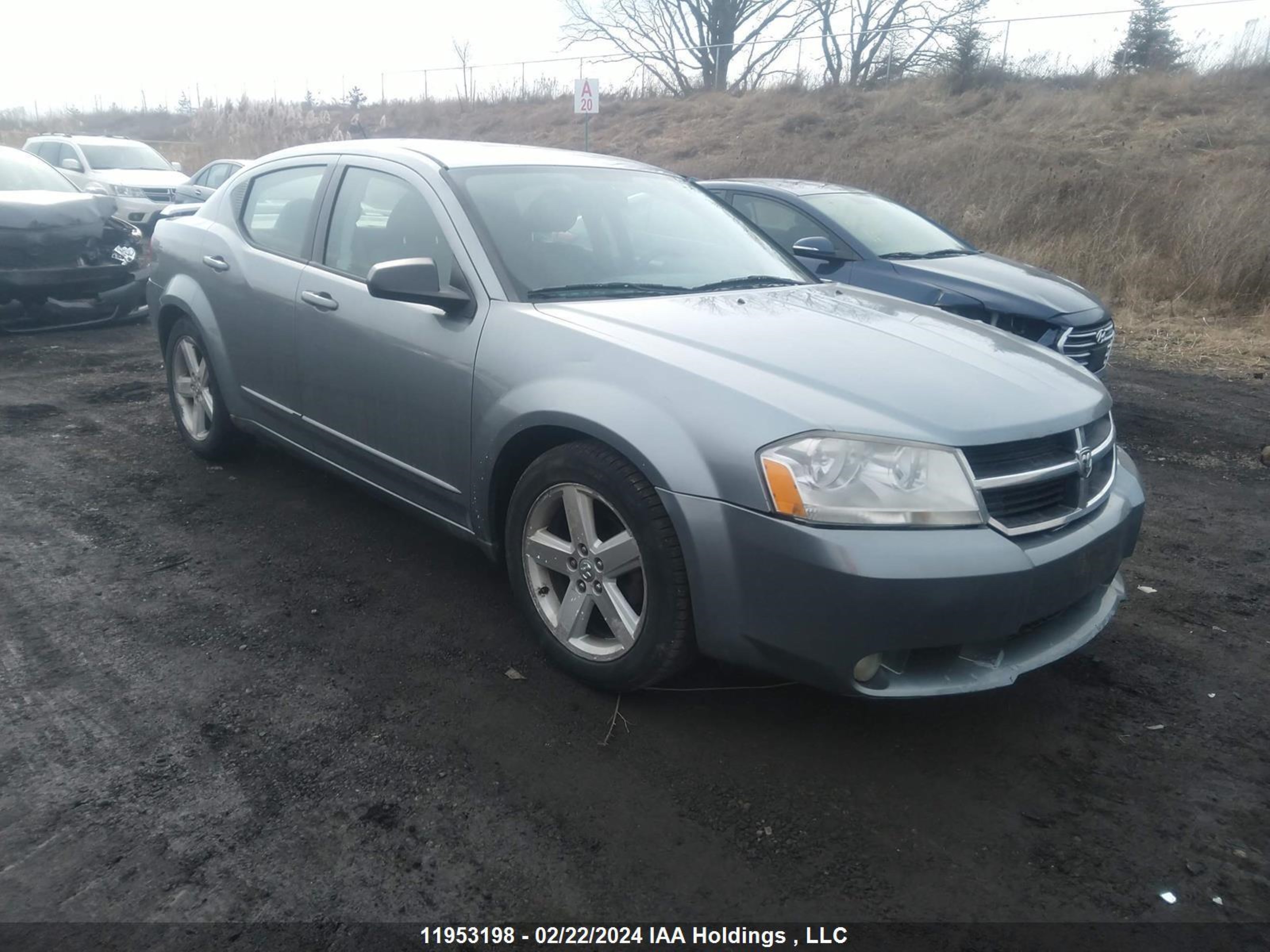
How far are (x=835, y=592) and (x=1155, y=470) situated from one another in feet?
13.5

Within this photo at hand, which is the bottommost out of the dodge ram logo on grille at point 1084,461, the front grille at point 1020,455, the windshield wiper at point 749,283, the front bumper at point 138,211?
the front bumper at point 138,211

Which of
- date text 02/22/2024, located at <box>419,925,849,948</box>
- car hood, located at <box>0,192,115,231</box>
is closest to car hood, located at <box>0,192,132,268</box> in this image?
car hood, located at <box>0,192,115,231</box>

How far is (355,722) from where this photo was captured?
117 inches

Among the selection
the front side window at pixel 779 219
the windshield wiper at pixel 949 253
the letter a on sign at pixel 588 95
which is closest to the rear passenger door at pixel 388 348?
the front side window at pixel 779 219

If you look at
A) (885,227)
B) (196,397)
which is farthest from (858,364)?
(885,227)

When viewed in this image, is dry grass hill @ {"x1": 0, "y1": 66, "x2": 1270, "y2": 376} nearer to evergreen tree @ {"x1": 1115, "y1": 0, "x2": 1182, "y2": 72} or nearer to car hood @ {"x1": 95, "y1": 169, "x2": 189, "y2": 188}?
evergreen tree @ {"x1": 1115, "y1": 0, "x2": 1182, "y2": 72}

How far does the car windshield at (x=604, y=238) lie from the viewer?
3580mm

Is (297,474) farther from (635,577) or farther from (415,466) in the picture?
(635,577)

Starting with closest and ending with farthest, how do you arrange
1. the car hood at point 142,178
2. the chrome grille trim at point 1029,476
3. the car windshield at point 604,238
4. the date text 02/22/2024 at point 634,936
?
the date text 02/22/2024 at point 634,936 < the chrome grille trim at point 1029,476 < the car windshield at point 604,238 < the car hood at point 142,178

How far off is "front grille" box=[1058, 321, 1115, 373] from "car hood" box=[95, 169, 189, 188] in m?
14.7

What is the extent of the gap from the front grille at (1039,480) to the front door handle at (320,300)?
2.57 metres

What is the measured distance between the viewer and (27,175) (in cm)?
933

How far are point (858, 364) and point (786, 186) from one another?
17.9ft

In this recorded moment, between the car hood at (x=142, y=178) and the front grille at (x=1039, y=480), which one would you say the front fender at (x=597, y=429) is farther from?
the car hood at (x=142, y=178)
